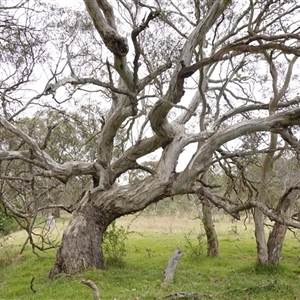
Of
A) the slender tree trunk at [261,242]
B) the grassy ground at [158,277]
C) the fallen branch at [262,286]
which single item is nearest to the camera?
the grassy ground at [158,277]

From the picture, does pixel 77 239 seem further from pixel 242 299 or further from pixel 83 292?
Result: pixel 242 299

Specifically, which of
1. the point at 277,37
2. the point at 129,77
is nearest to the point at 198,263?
the point at 129,77

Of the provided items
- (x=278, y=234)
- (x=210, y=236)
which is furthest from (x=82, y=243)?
(x=278, y=234)

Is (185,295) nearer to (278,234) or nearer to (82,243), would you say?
(82,243)

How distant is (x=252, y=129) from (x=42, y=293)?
416cm

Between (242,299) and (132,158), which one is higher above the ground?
(132,158)

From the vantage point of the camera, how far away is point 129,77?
234 inches

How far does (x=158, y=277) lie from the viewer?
6.89m

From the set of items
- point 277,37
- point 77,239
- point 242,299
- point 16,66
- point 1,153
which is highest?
point 16,66

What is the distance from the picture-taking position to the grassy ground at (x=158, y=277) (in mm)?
5871

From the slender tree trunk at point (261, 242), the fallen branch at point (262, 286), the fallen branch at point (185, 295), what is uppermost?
the slender tree trunk at point (261, 242)

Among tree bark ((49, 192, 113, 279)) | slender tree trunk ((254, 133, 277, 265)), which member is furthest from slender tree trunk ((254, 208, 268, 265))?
tree bark ((49, 192, 113, 279))

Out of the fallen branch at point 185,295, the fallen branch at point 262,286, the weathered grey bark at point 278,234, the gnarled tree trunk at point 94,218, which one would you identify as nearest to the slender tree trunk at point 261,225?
the weathered grey bark at point 278,234

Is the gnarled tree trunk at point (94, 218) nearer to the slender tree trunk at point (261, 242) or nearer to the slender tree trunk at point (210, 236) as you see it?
the slender tree trunk at point (261, 242)
